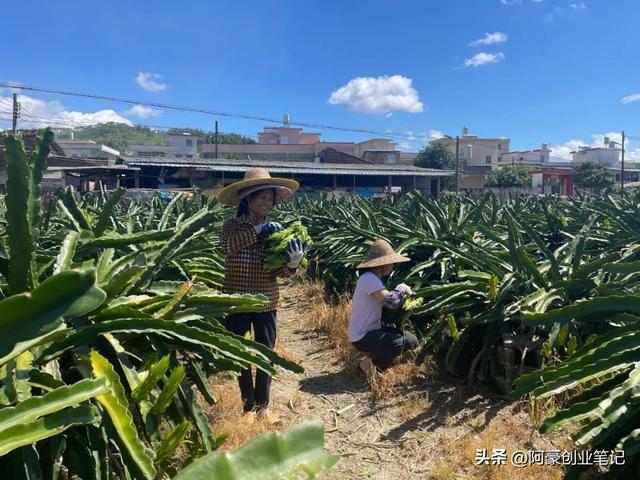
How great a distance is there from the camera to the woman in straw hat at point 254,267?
11.8ft

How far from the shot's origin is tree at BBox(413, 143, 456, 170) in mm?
54750

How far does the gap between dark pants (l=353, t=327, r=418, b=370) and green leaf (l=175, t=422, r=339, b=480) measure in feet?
10.6

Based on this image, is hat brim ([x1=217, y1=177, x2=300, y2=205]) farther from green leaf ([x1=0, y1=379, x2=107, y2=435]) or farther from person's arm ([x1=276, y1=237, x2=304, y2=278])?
green leaf ([x1=0, y1=379, x2=107, y2=435])

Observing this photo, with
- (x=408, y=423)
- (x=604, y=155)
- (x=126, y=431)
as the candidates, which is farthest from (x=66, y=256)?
(x=604, y=155)

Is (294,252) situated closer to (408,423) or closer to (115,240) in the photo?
(115,240)

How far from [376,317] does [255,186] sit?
1.55 metres

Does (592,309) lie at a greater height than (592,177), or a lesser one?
lesser

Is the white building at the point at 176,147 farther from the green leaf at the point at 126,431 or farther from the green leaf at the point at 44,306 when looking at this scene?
the green leaf at the point at 44,306

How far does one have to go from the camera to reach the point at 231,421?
3348mm

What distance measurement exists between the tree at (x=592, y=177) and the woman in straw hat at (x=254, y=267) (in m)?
53.4

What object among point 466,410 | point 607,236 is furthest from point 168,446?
point 607,236

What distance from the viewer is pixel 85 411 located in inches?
62.1

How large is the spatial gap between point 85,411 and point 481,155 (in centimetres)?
8354

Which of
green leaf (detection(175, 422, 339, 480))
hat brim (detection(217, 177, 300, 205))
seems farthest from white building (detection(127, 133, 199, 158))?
green leaf (detection(175, 422, 339, 480))
